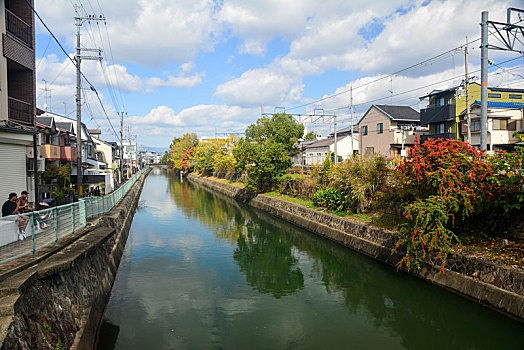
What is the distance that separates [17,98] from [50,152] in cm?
837

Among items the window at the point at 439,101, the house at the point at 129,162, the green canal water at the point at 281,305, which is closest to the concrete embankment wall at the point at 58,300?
the green canal water at the point at 281,305

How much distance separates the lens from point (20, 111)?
14117 millimetres

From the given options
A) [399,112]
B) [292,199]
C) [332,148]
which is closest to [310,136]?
[332,148]

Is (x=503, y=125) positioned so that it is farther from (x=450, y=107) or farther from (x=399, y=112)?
(x=399, y=112)

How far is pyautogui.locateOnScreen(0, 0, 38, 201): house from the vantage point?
40.4ft

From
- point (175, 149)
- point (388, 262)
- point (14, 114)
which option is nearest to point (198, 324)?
point (388, 262)

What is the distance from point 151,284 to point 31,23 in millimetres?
12493

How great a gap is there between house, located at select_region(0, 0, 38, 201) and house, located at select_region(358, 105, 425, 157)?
108ft

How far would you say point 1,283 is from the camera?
5398 mm

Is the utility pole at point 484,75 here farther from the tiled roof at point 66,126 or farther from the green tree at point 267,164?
the tiled roof at point 66,126

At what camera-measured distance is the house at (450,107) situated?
109ft

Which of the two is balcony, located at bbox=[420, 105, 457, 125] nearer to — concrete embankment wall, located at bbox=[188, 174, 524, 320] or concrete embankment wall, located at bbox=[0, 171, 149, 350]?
concrete embankment wall, located at bbox=[188, 174, 524, 320]

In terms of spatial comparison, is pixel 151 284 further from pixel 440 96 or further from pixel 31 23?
pixel 440 96

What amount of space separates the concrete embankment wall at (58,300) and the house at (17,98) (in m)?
4.58
